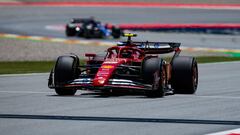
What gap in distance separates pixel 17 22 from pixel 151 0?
1334cm

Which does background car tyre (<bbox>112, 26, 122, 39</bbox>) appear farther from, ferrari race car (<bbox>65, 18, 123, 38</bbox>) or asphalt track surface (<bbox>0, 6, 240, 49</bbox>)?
asphalt track surface (<bbox>0, 6, 240, 49</bbox>)

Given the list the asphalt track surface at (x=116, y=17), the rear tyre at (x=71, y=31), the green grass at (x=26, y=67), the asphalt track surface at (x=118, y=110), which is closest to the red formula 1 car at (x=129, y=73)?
the asphalt track surface at (x=118, y=110)

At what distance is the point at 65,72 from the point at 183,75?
7.35ft

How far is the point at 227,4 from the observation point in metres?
60.6

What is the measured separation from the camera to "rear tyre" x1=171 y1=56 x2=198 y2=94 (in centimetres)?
1461

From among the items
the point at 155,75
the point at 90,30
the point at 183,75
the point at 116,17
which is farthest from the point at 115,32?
the point at 155,75

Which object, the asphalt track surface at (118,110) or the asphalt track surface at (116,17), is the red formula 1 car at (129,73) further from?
the asphalt track surface at (116,17)

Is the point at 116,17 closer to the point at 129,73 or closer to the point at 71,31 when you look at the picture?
the point at 71,31

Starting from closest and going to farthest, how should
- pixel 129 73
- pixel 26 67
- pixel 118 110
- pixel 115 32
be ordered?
1. pixel 118 110
2. pixel 129 73
3. pixel 26 67
4. pixel 115 32

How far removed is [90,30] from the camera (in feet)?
142

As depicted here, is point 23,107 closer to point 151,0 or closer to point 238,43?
point 238,43

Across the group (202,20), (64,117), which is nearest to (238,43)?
(202,20)

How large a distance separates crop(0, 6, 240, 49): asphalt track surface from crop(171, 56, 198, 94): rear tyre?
1109 inches

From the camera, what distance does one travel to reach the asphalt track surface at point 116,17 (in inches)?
1784
